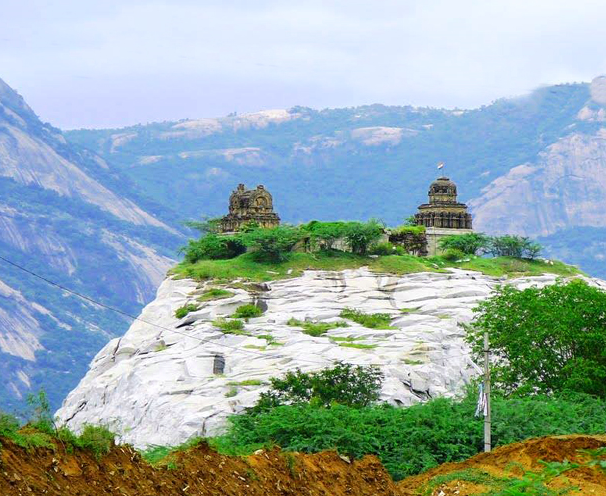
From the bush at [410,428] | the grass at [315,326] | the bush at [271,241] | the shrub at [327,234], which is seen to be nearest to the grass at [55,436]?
the bush at [410,428]

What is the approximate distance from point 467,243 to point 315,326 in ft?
88.6

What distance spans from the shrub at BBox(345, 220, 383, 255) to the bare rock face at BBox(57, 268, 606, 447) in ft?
14.1

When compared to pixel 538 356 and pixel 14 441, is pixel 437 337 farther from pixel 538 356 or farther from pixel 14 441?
pixel 14 441

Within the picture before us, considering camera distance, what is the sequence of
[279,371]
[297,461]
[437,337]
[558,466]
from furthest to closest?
[437,337] < [279,371] < [558,466] < [297,461]

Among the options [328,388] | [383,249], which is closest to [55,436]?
[328,388]

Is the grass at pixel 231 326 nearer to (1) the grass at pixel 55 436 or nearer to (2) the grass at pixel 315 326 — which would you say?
(2) the grass at pixel 315 326

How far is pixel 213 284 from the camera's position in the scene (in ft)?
342

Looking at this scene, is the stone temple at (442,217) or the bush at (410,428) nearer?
the bush at (410,428)


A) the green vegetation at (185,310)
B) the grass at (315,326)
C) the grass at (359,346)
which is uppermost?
the green vegetation at (185,310)

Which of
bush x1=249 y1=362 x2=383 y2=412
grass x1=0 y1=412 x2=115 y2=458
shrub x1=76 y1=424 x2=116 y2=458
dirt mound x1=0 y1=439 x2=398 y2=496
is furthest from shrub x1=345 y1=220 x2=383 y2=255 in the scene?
shrub x1=76 y1=424 x2=116 y2=458

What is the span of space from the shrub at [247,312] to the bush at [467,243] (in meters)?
24.5

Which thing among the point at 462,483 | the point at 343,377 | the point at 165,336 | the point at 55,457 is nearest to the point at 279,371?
the point at 343,377

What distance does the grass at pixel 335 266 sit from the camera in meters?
106

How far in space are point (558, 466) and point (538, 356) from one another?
26349 millimetres
